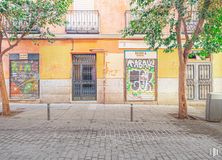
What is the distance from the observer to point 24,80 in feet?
55.8

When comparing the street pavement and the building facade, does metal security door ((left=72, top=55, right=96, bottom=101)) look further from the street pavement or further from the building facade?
the street pavement

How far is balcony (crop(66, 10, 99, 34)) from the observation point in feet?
55.2

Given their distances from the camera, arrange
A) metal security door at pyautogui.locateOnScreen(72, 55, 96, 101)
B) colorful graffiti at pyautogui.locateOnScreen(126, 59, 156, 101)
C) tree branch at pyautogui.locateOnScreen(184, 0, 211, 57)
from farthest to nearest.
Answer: metal security door at pyautogui.locateOnScreen(72, 55, 96, 101), colorful graffiti at pyautogui.locateOnScreen(126, 59, 156, 101), tree branch at pyautogui.locateOnScreen(184, 0, 211, 57)

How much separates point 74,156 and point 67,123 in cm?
431

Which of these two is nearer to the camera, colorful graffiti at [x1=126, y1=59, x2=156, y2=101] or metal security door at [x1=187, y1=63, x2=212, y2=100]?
colorful graffiti at [x1=126, y1=59, x2=156, y2=101]

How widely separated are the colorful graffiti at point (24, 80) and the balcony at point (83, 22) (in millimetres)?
3110

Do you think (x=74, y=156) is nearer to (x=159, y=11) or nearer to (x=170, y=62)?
(x=159, y=11)

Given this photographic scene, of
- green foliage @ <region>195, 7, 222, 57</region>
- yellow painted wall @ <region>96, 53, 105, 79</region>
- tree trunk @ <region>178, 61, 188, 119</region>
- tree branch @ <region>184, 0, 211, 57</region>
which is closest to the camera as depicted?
tree branch @ <region>184, 0, 211, 57</region>

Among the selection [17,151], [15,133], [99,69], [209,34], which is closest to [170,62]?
[99,69]

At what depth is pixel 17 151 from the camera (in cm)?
662

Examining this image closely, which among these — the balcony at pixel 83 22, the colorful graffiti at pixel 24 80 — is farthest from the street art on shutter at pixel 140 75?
the colorful graffiti at pixel 24 80

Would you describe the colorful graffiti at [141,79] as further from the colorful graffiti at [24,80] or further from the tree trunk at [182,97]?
the colorful graffiti at [24,80]

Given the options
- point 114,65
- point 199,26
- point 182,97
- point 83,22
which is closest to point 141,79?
point 114,65

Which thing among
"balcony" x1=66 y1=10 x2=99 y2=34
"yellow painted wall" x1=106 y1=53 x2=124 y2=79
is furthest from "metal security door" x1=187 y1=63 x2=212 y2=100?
"balcony" x1=66 y1=10 x2=99 y2=34
